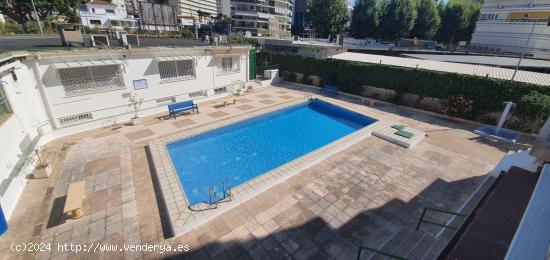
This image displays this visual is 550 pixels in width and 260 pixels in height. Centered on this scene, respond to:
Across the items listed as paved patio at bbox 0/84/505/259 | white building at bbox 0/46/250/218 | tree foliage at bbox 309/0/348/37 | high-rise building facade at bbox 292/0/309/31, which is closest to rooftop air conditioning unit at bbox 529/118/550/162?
paved patio at bbox 0/84/505/259

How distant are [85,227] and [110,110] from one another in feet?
32.5

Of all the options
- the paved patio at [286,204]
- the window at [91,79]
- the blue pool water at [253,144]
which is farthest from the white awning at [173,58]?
the blue pool water at [253,144]

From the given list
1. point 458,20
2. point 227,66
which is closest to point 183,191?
point 227,66

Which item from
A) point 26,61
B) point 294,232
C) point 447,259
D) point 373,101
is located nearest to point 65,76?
point 26,61

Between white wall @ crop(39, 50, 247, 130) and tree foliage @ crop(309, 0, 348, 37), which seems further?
tree foliage @ crop(309, 0, 348, 37)

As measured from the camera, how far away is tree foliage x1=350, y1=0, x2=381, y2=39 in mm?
50031

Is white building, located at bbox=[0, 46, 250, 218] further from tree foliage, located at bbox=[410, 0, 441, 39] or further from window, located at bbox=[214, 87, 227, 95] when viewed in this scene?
tree foliage, located at bbox=[410, 0, 441, 39]

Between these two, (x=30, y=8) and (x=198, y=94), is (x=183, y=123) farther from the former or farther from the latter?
(x=30, y=8)

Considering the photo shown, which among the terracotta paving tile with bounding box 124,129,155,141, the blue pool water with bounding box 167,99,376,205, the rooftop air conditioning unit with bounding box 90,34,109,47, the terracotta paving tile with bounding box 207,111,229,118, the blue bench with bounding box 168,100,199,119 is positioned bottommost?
the blue pool water with bounding box 167,99,376,205

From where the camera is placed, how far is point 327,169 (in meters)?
11.2

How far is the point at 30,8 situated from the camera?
40.1 metres

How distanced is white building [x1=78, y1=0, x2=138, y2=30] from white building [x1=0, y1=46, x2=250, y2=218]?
158 ft

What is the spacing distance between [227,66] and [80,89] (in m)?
11.3

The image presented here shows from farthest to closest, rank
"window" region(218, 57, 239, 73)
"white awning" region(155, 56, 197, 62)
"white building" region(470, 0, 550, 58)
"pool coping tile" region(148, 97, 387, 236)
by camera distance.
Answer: "white building" region(470, 0, 550, 58) → "window" region(218, 57, 239, 73) → "white awning" region(155, 56, 197, 62) → "pool coping tile" region(148, 97, 387, 236)
